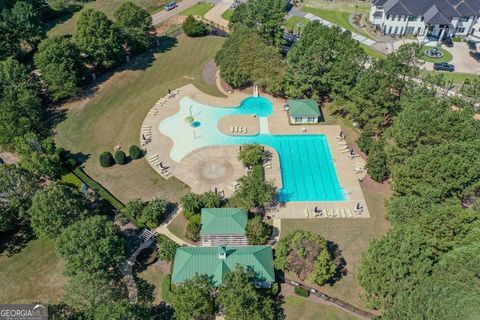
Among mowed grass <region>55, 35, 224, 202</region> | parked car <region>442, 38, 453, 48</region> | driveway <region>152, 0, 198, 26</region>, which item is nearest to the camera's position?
mowed grass <region>55, 35, 224, 202</region>

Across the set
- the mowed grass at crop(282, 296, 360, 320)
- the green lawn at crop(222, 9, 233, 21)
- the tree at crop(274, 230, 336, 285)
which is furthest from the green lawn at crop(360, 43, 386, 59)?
the mowed grass at crop(282, 296, 360, 320)

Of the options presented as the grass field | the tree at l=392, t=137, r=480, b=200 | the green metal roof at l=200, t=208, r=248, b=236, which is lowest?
the grass field

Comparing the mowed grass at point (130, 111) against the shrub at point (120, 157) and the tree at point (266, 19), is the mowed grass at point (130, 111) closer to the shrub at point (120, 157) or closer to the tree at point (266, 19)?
the shrub at point (120, 157)

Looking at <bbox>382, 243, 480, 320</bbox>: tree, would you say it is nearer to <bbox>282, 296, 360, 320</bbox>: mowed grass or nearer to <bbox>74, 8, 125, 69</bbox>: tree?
<bbox>282, 296, 360, 320</bbox>: mowed grass

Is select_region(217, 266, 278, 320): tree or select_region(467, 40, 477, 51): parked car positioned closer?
select_region(217, 266, 278, 320): tree

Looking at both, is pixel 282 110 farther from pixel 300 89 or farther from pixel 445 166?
pixel 445 166

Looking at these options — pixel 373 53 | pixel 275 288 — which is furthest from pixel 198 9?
pixel 275 288
